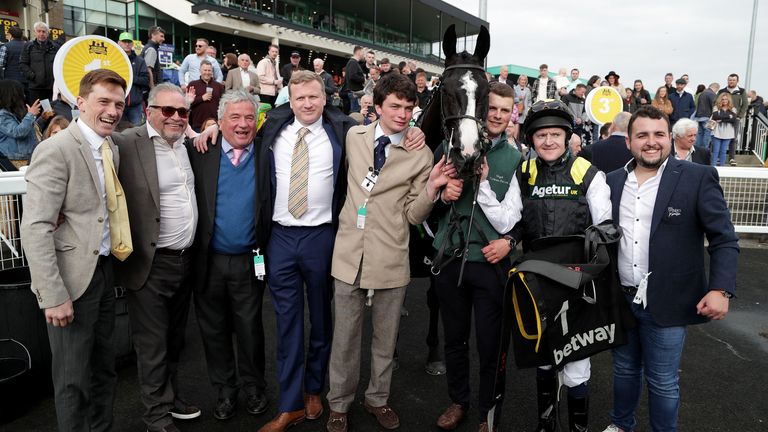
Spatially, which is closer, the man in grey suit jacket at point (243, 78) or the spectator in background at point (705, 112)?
the man in grey suit jacket at point (243, 78)

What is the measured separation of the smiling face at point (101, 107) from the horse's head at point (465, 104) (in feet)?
6.01

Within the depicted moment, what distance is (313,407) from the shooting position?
3.38 meters

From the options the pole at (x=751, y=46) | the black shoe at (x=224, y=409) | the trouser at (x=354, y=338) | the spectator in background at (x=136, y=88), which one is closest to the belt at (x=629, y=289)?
the trouser at (x=354, y=338)

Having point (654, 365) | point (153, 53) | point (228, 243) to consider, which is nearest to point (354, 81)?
point (153, 53)

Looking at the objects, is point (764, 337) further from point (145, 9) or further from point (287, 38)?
point (145, 9)

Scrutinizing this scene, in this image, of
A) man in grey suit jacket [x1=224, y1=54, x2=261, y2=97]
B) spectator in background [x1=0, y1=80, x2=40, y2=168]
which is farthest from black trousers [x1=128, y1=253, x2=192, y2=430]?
man in grey suit jacket [x1=224, y1=54, x2=261, y2=97]

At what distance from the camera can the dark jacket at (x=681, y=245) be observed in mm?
2639

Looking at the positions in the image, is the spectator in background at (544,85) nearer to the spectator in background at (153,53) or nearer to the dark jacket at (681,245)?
the spectator in background at (153,53)

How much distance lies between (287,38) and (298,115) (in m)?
24.9

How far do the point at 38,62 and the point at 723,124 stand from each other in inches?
601

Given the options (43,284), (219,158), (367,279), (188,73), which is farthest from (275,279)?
(188,73)

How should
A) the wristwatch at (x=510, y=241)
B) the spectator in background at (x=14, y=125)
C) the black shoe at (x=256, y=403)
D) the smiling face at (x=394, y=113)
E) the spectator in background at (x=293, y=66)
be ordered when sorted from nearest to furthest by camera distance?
the wristwatch at (x=510, y=241) → the smiling face at (x=394, y=113) → the black shoe at (x=256, y=403) → the spectator in background at (x=14, y=125) → the spectator in background at (x=293, y=66)

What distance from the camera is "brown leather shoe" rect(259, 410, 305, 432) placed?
3139 mm

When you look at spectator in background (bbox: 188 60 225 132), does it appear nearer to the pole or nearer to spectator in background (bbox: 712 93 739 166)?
spectator in background (bbox: 712 93 739 166)
